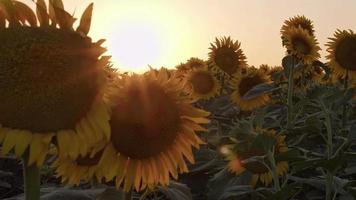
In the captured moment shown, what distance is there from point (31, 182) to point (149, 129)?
64 cm

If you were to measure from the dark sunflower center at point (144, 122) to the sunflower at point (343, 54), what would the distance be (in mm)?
5578

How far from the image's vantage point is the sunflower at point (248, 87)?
26.7ft

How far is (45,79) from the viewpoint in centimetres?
210

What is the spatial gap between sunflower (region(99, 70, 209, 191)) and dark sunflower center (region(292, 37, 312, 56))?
5.50 metres

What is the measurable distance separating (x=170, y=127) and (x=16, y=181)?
3485mm

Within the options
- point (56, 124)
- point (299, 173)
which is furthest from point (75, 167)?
point (299, 173)

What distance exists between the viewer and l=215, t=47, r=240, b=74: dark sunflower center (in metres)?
9.77

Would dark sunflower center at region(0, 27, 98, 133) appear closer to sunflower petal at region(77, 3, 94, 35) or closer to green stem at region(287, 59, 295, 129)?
sunflower petal at region(77, 3, 94, 35)

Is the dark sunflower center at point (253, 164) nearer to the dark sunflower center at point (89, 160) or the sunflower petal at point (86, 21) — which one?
the dark sunflower center at point (89, 160)

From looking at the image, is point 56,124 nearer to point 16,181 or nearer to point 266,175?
point 266,175

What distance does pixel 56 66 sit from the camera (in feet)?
6.99

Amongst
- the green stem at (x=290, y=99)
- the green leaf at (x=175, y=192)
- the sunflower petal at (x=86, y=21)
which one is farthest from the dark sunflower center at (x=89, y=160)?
the green stem at (x=290, y=99)

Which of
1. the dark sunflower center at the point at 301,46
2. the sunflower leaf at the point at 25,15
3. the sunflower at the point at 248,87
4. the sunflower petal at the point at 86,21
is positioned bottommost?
the sunflower petal at the point at 86,21

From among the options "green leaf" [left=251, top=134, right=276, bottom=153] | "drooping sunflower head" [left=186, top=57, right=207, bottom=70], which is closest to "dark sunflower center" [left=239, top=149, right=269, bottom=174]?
"green leaf" [left=251, top=134, right=276, bottom=153]
